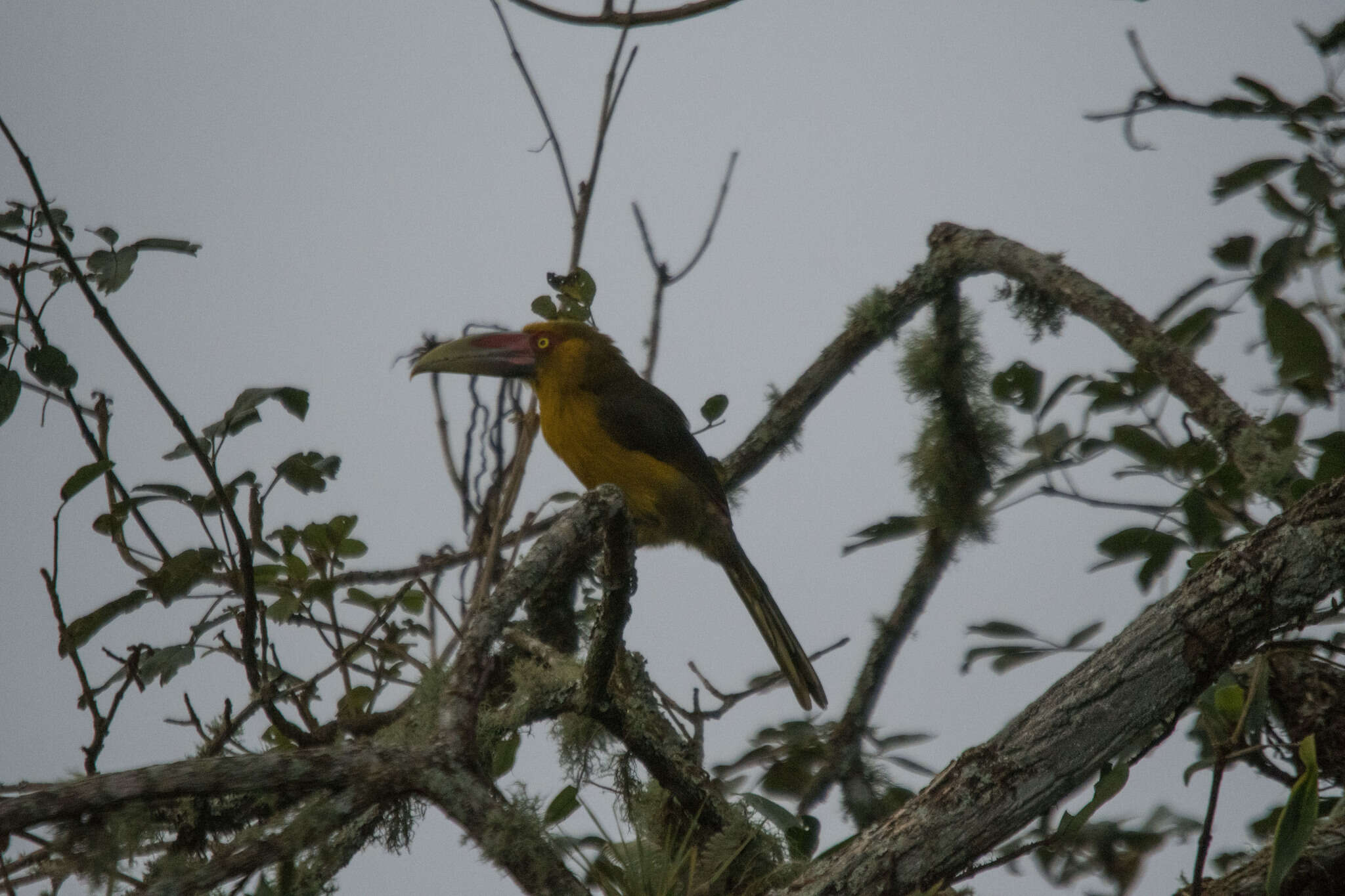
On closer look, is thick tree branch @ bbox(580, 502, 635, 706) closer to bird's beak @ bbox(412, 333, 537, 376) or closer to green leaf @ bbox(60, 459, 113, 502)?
green leaf @ bbox(60, 459, 113, 502)

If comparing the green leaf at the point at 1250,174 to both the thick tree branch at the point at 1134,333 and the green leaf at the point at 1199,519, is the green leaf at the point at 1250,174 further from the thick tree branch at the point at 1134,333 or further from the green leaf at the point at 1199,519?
the green leaf at the point at 1199,519

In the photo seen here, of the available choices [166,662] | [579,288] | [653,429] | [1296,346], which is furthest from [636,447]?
[1296,346]

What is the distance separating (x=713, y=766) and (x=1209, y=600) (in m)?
1.38

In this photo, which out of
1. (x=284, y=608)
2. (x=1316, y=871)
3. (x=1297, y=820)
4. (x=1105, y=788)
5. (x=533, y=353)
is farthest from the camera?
(x=533, y=353)

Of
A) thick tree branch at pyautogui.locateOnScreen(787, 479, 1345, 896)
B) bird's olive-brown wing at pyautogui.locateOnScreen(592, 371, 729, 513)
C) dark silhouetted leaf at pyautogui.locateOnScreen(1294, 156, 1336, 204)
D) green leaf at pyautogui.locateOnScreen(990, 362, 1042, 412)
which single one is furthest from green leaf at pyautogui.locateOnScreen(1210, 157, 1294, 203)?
bird's olive-brown wing at pyautogui.locateOnScreen(592, 371, 729, 513)

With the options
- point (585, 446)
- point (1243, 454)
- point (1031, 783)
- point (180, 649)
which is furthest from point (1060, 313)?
point (180, 649)

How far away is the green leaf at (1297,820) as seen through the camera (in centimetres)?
128

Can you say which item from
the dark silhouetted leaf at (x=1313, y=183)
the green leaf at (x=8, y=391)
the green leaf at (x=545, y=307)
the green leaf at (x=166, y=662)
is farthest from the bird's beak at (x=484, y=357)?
the dark silhouetted leaf at (x=1313, y=183)

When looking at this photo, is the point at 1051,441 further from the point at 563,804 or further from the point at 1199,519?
the point at 563,804

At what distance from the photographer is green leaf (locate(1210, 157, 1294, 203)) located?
8.49ft

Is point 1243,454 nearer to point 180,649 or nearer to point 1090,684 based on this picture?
point 1090,684

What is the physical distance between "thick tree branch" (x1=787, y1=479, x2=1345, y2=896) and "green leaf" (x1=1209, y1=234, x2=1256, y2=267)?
1.24m

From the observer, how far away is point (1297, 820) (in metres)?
1.32

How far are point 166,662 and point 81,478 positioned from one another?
14.5 inches
